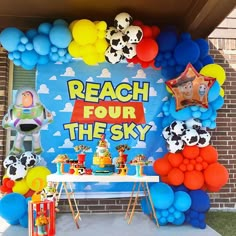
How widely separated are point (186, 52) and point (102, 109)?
1477 mm

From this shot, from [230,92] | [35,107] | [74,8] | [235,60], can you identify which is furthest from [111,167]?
[235,60]

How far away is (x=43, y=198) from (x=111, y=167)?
3.01 ft

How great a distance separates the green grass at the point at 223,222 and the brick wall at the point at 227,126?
0.24 m

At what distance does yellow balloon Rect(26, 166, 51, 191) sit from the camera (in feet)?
12.5

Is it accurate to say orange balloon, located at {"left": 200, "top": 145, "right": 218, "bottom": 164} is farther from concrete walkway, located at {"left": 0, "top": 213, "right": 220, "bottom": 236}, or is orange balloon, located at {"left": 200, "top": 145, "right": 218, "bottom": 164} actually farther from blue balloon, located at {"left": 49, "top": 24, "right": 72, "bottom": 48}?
blue balloon, located at {"left": 49, "top": 24, "right": 72, "bottom": 48}

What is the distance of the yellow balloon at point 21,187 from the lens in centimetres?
382

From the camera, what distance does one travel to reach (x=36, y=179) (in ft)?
12.5

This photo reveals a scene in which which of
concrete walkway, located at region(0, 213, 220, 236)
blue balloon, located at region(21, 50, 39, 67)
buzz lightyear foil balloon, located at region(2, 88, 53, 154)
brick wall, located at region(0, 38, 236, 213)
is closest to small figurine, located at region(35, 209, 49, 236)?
concrete walkway, located at region(0, 213, 220, 236)

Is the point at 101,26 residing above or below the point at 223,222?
above

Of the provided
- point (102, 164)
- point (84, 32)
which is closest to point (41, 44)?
point (84, 32)

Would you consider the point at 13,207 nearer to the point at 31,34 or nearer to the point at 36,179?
the point at 36,179

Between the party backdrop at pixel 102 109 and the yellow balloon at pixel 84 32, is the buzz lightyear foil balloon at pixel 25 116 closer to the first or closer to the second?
the party backdrop at pixel 102 109

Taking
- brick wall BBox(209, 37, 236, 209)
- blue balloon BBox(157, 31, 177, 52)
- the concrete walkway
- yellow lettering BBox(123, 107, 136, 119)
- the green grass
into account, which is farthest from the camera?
brick wall BBox(209, 37, 236, 209)

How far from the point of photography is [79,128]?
4461 mm
